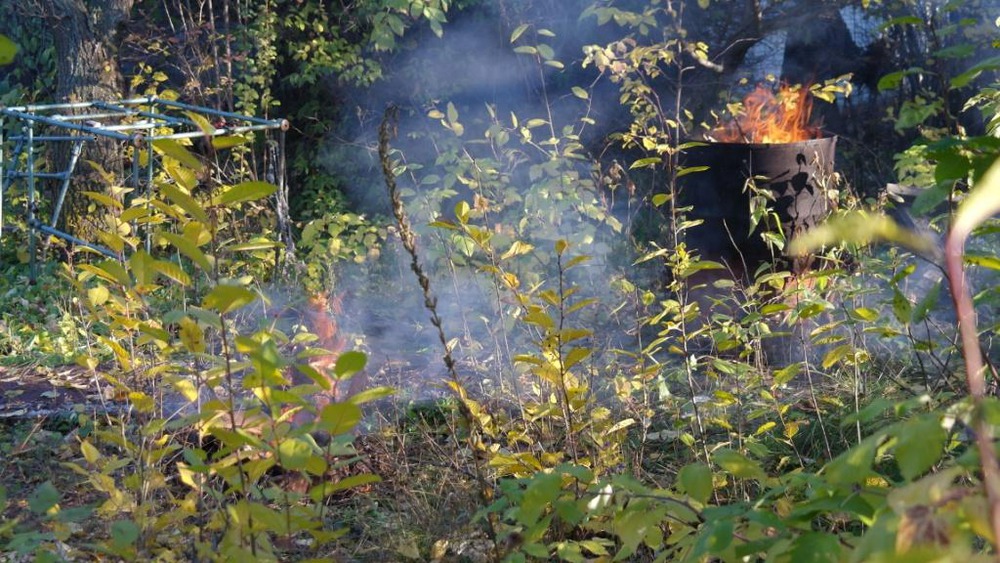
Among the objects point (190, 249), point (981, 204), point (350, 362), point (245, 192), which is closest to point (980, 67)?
point (981, 204)

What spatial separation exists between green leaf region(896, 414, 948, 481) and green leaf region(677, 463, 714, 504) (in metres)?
0.49

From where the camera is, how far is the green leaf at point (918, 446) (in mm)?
922

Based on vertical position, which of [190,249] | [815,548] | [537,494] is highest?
[190,249]

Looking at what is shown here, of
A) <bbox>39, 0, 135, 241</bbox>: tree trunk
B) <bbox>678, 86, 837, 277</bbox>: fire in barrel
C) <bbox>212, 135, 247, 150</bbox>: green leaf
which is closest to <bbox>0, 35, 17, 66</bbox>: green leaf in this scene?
<bbox>212, 135, 247, 150</bbox>: green leaf

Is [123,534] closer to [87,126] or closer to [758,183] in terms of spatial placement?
[758,183]

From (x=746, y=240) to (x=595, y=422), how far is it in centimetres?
248

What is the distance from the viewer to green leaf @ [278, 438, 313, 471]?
1.52 m

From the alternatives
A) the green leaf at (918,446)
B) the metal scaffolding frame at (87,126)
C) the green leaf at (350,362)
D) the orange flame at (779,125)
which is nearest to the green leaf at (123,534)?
the green leaf at (350,362)

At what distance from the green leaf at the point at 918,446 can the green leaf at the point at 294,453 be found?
898mm

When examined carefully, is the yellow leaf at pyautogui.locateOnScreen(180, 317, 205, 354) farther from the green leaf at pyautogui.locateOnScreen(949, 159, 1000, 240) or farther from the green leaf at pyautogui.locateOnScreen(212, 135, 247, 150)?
the green leaf at pyautogui.locateOnScreen(949, 159, 1000, 240)

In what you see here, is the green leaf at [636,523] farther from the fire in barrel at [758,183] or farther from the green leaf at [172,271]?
the fire in barrel at [758,183]

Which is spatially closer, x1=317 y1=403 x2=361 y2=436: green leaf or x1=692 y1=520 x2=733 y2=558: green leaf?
x1=692 y1=520 x2=733 y2=558: green leaf

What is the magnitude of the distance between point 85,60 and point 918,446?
7532 mm

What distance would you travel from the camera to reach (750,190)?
4688mm
